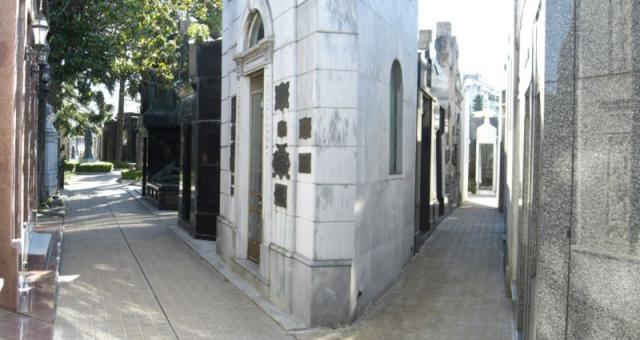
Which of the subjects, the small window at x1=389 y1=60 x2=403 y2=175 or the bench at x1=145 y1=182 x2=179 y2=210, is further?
the bench at x1=145 y1=182 x2=179 y2=210

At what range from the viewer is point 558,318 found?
4387 mm

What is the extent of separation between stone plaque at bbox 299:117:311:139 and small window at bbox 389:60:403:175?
258cm

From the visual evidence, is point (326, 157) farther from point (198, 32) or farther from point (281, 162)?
point (198, 32)

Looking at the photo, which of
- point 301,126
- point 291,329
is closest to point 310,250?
point 291,329

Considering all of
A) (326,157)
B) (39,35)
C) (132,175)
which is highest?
(39,35)

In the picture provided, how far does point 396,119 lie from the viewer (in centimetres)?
1005

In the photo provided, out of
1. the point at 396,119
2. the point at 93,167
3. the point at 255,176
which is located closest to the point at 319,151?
the point at 255,176

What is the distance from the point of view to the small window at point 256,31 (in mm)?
9688

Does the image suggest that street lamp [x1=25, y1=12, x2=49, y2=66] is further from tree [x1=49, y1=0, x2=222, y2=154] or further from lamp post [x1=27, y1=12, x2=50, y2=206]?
tree [x1=49, y1=0, x2=222, y2=154]

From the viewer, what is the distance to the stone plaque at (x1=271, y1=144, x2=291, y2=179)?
799cm

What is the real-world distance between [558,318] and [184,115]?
13133mm

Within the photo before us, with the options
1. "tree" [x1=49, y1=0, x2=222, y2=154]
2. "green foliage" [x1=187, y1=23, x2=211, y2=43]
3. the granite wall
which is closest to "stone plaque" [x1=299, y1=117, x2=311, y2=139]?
the granite wall

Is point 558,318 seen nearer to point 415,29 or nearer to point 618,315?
point 618,315

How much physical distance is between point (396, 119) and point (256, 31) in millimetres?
2534
